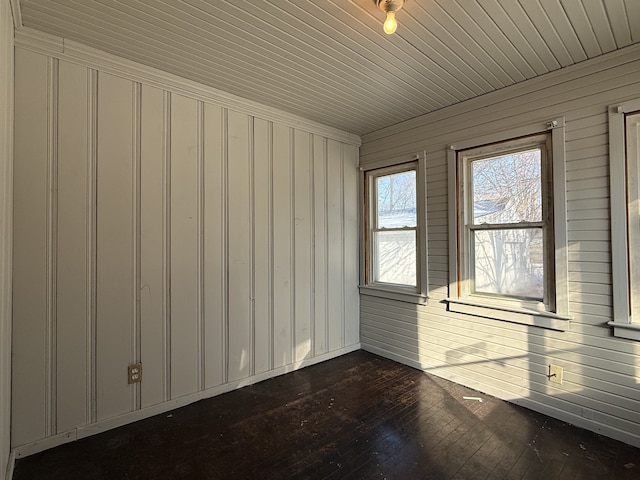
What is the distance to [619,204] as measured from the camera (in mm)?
2258

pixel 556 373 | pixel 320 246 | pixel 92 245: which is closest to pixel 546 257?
pixel 556 373

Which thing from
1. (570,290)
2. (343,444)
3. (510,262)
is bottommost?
(343,444)

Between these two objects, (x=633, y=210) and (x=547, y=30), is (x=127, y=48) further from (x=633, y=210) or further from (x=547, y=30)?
(x=633, y=210)

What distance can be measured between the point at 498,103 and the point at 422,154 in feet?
2.63

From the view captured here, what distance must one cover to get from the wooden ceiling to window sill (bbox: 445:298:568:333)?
1906mm

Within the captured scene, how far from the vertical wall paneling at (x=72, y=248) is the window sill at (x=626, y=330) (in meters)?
3.66

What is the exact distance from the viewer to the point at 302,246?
3.53 meters

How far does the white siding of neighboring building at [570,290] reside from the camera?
2301 millimetres

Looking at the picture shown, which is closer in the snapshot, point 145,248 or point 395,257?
point 145,248

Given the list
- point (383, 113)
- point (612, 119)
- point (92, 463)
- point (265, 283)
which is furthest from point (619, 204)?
point (92, 463)

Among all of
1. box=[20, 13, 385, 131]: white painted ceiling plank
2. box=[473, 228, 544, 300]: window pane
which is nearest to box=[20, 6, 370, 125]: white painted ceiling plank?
box=[20, 13, 385, 131]: white painted ceiling plank

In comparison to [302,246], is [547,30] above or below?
above

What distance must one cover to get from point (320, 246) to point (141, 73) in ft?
7.41

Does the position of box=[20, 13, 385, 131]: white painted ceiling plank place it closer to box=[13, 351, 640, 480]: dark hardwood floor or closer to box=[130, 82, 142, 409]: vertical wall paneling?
box=[130, 82, 142, 409]: vertical wall paneling
